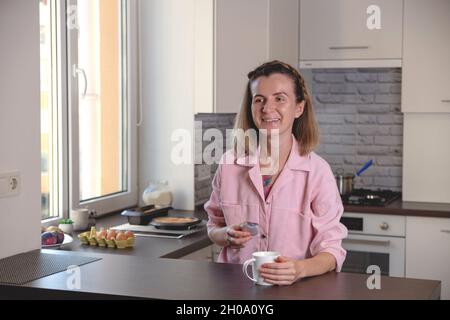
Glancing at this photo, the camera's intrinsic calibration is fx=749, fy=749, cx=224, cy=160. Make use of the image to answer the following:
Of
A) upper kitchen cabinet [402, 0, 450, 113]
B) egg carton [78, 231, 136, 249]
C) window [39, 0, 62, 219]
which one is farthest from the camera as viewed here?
upper kitchen cabinet [402, 0, 450, 113]

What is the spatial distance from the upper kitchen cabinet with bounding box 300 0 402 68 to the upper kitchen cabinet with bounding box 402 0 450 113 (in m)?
0.06

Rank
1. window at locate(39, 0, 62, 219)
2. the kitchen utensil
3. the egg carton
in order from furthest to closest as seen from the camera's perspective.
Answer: the kitchen utensil
window at locate(39, 0, 62, 219)
the egg carton

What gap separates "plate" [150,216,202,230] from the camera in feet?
12.0

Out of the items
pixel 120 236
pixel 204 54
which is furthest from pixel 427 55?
pixel 120 236

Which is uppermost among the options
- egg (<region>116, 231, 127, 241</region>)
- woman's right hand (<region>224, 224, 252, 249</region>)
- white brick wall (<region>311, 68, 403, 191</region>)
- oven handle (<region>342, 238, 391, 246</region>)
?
white brick wall (<region>311, 68, 403, 191</region>)

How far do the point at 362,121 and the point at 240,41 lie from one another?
3.88 feet

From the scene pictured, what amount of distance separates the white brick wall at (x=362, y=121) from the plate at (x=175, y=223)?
1522mm

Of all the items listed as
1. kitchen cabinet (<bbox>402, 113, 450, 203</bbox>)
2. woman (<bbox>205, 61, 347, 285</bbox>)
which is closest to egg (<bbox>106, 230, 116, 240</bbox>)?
woman (<bbox>205, 61, 347, 285</bbox>)

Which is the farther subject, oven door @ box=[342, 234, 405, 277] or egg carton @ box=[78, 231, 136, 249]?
oven door @ box=[342, 234, 405, 277]

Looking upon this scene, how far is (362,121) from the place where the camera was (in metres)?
4.89

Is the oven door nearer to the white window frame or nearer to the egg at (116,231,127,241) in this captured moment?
the egg at (116,231,127,241)

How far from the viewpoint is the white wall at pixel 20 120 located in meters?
2.46

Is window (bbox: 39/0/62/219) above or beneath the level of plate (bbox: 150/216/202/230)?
above

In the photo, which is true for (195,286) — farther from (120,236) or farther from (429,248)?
(429,248)
